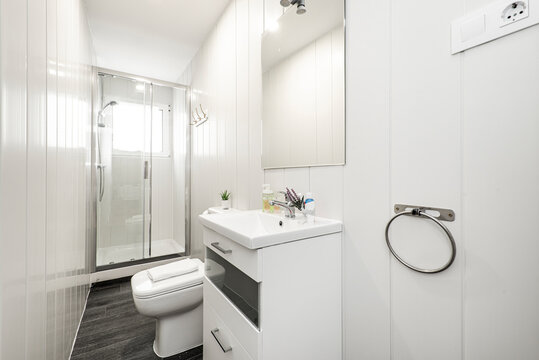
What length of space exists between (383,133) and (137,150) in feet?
9.35

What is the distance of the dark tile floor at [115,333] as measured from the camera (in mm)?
1523

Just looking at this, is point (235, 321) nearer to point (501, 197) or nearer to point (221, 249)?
point (221, 249)

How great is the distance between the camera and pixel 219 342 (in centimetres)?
103

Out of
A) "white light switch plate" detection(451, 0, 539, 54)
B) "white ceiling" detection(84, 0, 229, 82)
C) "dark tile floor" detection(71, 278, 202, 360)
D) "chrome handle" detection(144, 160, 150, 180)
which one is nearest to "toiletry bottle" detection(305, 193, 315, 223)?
"white light switch plate" detection(451, 0, 539, 54)

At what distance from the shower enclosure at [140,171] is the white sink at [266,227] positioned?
195 centimetres

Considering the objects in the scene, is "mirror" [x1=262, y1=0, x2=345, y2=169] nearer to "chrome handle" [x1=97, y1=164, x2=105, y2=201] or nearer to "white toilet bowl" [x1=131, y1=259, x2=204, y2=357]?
"white toilet bowl" [x1=131, y1=259, x2=204, y2=357]

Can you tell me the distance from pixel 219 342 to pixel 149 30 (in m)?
2.75

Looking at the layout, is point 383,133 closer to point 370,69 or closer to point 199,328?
point 370,69

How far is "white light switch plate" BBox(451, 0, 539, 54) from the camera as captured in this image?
1.82 feet

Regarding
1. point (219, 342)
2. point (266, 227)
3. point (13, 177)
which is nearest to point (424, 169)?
point (266, 227)

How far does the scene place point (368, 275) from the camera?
0.90 meters

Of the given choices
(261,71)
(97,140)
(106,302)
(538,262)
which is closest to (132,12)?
(97,140)

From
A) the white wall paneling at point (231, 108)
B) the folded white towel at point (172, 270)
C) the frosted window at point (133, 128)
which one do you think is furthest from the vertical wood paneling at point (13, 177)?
the frosted window at point (133, 128)

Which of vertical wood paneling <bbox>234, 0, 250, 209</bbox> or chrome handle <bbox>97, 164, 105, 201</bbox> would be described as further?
chrome handle <bbox>97, 164, 105, 201</bbox>
